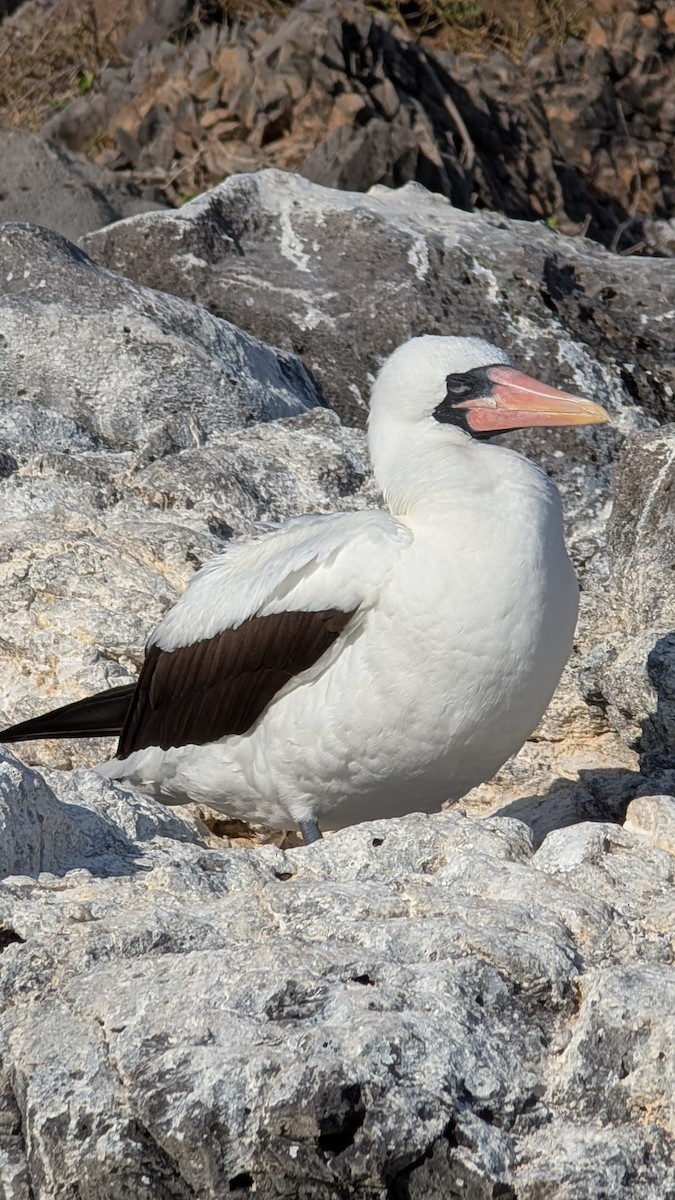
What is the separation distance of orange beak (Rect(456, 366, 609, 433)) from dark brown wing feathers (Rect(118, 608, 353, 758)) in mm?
717

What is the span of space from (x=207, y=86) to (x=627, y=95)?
9.99 ft

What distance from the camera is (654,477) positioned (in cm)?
493

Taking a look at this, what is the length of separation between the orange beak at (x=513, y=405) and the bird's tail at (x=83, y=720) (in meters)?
1.28

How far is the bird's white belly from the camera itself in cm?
395

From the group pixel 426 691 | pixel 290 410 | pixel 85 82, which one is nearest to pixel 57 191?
pixel 85 82

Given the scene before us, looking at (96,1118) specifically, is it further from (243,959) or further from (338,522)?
(338,522)

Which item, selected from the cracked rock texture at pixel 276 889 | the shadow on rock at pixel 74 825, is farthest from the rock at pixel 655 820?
the shadow on rock at pixel 74 825

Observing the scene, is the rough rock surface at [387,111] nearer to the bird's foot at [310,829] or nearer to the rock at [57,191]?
Answer: the rock at [57,191]

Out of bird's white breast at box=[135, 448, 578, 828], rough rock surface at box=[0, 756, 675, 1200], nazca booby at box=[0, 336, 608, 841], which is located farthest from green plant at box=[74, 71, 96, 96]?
rough rock surface at box=[0, 756, 675, 1200]

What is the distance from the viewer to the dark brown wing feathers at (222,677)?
4254mm

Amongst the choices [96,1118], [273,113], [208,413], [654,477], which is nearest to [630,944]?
[96,1118]

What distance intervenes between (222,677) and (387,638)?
23.9 inches

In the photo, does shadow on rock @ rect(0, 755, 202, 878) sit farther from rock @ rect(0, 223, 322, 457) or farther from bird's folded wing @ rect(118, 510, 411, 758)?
rock @ rect(0, 223, 322, 457)

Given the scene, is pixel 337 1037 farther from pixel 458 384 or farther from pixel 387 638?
pixel 458 384
